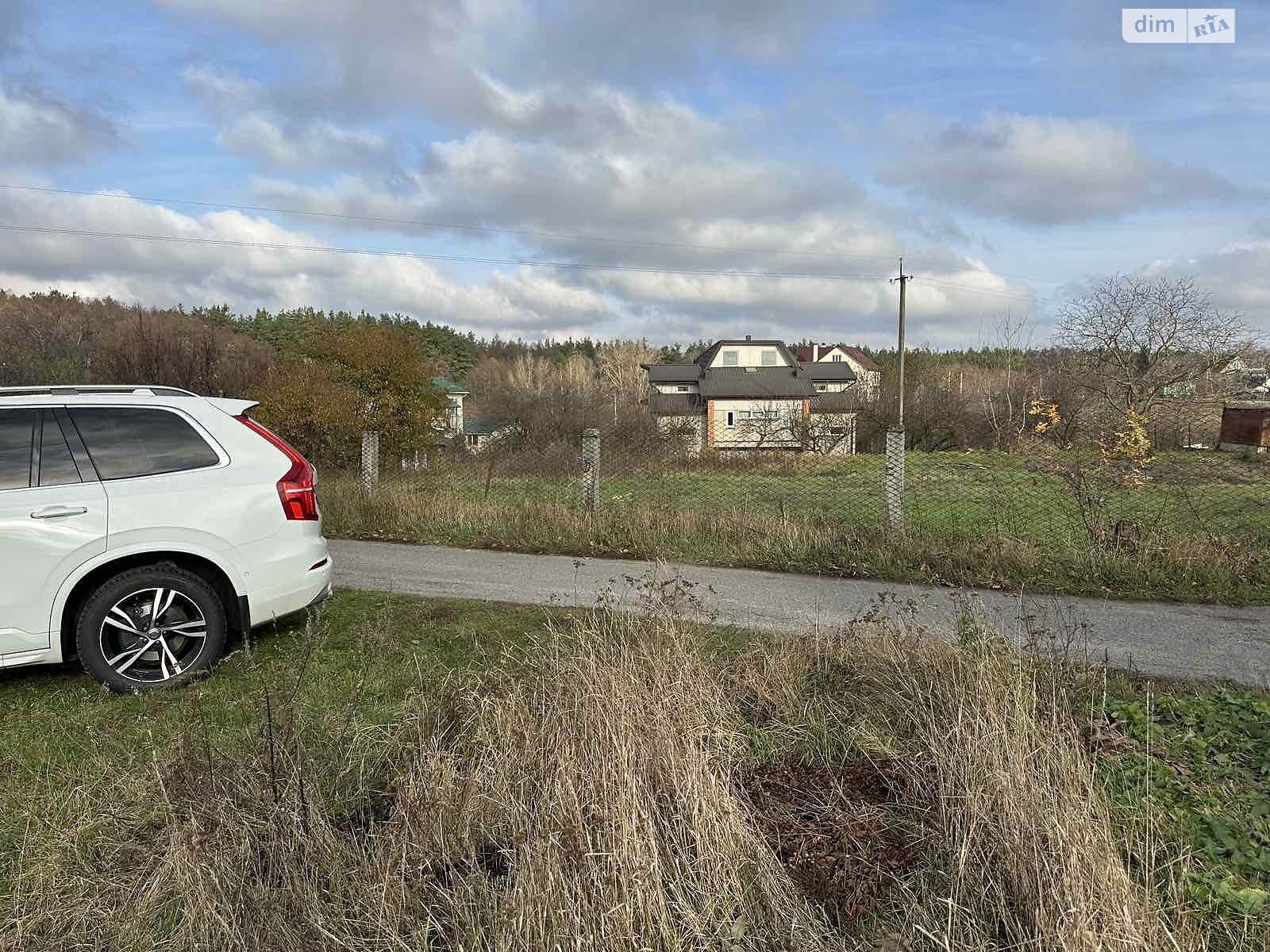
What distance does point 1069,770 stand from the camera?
313 centimetres

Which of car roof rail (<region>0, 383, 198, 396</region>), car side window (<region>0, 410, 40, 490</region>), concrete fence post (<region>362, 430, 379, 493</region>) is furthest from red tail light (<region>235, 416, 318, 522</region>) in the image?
concrete fence post (<region>362, 430, 379, 493</region>)

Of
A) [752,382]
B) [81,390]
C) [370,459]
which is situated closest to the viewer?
[81,390]

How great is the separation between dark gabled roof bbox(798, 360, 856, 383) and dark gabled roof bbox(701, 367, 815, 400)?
10.9 feet

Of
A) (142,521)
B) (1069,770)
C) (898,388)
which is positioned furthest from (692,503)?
(898,388)

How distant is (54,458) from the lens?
4949mm

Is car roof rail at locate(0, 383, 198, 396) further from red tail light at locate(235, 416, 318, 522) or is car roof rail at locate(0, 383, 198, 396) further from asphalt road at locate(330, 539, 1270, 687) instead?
asphalt road at locate(330, 539, 1270, 687)

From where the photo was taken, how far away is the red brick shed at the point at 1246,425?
30.3 m

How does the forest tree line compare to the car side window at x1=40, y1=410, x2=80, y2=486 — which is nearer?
the car side window at x1=40, y1=410, x2=80, y2=486

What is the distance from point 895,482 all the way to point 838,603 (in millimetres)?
2445

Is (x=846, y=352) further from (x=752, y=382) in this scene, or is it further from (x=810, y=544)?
(x=810, y=544)

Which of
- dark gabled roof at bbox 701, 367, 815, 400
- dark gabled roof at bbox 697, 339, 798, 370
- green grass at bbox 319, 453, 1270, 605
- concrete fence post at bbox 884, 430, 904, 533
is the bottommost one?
green grass at bbox 319, 453, 1270, 605

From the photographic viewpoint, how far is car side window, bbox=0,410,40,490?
15.8 feet

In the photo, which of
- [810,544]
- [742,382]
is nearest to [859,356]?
[742,382]

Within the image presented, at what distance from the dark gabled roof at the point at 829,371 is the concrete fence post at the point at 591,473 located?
60.3 m
